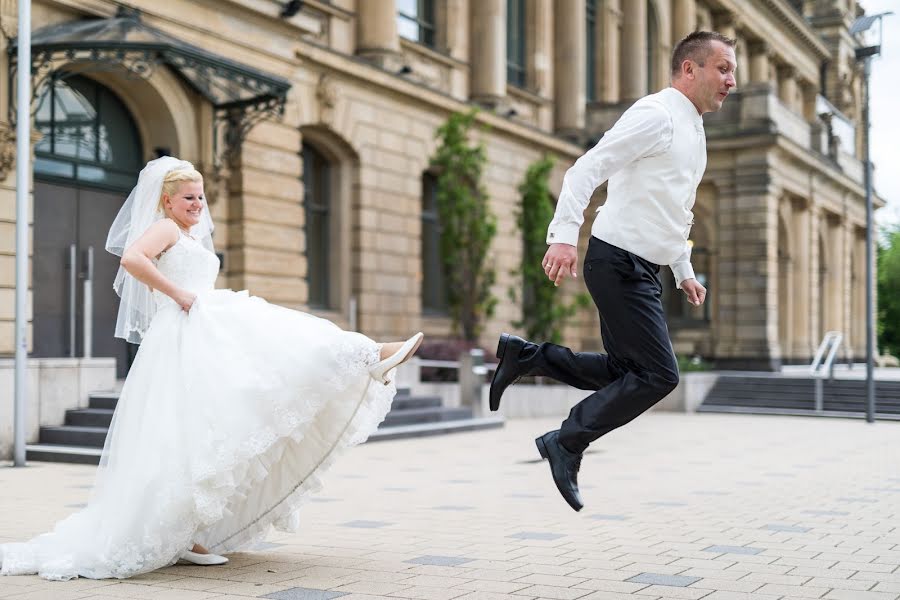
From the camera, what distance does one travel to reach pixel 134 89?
55.0 ft

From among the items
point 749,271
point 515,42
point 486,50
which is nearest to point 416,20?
point 486,50

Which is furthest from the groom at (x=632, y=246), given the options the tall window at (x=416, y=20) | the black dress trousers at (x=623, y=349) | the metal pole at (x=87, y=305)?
the tall window at (x=416, y=20)

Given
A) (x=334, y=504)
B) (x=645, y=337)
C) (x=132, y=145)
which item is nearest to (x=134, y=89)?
(x=132, y=145)

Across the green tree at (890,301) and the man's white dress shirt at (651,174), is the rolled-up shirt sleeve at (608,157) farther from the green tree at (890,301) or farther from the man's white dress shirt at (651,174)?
the green tree at (890,301)

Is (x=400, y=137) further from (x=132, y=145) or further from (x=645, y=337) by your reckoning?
(x=645, y=337)

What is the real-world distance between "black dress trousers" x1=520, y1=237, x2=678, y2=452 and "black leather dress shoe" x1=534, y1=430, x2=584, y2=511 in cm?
4

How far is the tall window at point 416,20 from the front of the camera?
80.7 feet

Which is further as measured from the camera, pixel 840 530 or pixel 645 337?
pixel 840 530

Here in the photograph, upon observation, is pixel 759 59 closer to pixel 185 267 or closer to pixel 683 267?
pixel 683 267

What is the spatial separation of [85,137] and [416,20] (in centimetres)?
1060

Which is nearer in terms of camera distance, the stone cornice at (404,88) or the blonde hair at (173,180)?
the blonde hair at (173,180)

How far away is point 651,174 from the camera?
17.9ft

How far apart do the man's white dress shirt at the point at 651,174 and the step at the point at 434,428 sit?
9.74m

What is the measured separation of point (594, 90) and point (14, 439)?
25.0 metres
